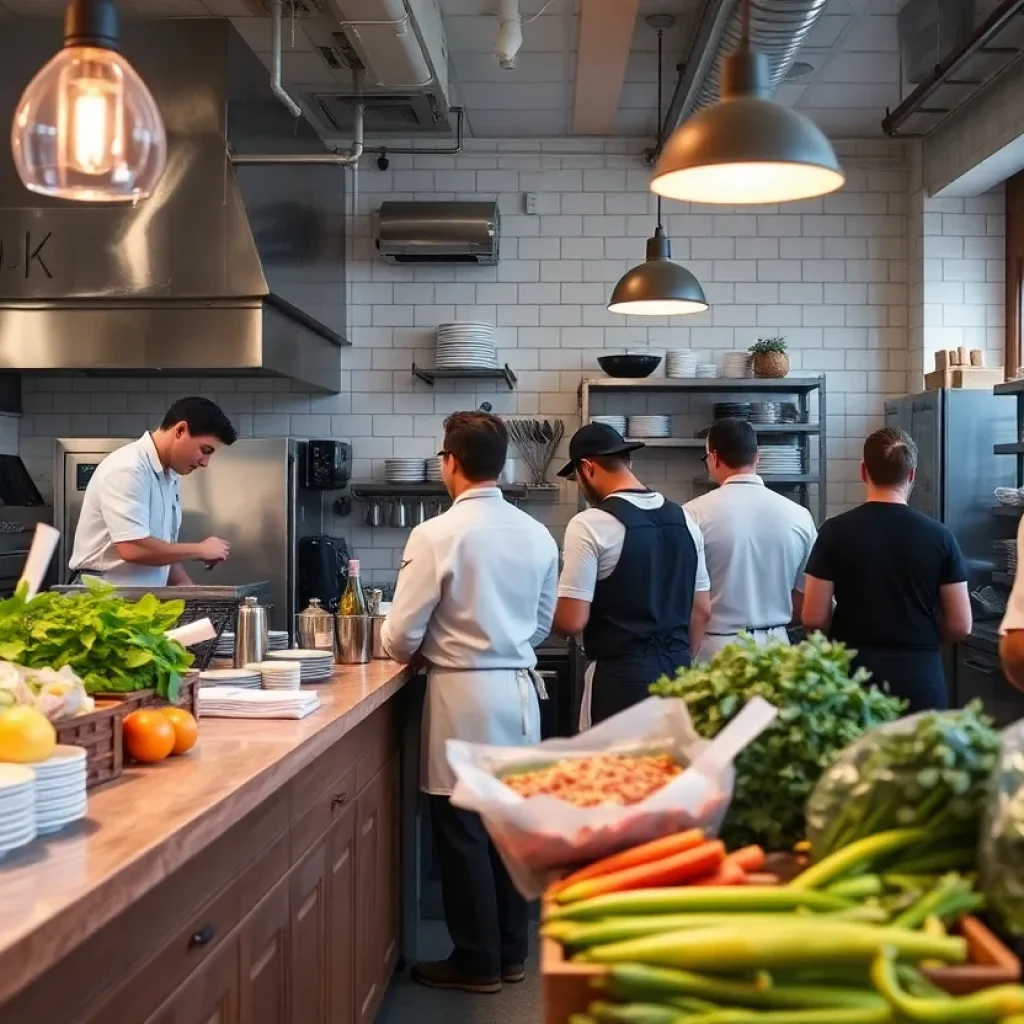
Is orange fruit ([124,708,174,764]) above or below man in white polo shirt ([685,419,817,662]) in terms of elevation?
below

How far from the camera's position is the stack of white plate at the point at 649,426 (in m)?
6.62

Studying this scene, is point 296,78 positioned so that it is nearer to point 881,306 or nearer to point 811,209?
point 811,209

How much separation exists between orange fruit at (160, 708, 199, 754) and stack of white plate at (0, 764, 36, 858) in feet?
2.42

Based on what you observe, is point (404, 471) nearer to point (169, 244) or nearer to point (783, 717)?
point (169, 244)

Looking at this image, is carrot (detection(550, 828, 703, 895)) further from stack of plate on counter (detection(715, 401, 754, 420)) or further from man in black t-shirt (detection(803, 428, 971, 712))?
stack of plate on counter (detection(715, 401, 754, 420))

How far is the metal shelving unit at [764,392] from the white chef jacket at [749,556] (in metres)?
1.66

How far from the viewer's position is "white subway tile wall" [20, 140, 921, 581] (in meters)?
7.11

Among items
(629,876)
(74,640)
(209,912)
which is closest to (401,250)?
(74,640)

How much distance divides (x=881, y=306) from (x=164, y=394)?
414 cm

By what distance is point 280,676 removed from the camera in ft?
11.6

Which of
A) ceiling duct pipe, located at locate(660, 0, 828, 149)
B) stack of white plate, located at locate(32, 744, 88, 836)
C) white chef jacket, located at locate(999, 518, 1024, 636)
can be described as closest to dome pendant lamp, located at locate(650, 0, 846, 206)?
white chef jacket, located at locate(999, 518, 1024, 636)

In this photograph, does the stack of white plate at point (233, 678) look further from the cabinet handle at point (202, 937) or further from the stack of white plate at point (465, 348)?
the stack of white plate at point (465, 348)

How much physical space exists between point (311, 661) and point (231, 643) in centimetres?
44

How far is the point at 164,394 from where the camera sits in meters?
7.06
